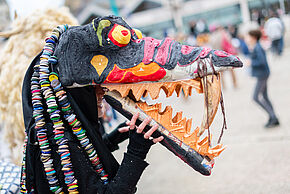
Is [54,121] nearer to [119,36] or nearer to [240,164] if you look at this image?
[119,36]

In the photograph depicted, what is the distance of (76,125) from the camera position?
1.67m

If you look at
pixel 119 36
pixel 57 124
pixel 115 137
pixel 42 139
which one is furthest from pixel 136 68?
pixel 115 137

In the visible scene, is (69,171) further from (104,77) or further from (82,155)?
(104,77)

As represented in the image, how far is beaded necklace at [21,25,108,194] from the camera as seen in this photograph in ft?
5.29

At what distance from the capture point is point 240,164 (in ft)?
12.2

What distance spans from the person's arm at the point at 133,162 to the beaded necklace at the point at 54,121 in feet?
0.38

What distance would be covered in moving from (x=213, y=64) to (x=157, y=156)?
3.32m

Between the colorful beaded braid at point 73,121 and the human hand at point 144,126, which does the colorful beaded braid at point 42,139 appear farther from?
the human hand at point 144,126

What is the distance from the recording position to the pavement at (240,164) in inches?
124

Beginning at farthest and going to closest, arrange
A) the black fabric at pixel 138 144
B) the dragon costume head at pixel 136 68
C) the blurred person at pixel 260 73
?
1. the blurred person at pixel 260 73
2. the black fabric at pixel 138 144
3. the dragon costume head at pixel 136 68

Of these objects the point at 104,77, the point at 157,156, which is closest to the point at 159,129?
the point at 104,77

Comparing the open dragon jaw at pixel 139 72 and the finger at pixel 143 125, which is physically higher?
the open dragon jaw at pixel 139 72

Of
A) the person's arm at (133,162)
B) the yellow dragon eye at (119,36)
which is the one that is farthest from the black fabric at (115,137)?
the yellow dragon eye at (119,36)

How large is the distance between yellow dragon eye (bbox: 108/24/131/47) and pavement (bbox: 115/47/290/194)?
2.05m
